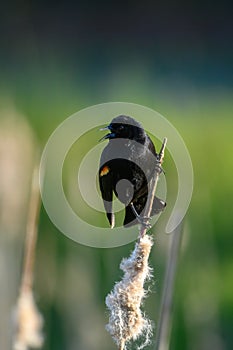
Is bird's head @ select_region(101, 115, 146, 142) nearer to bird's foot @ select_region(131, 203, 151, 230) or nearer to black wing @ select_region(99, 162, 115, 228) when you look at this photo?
black wing @ select_region(99, 162, 115, 228)

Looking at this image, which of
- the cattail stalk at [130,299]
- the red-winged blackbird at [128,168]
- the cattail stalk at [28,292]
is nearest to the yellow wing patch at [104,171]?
the red-winged blackbird at [128,168]

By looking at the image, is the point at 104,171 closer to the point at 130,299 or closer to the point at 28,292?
the point at 28,292

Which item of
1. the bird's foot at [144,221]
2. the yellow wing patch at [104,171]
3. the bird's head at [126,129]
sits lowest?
the bird's foot at [144,221]

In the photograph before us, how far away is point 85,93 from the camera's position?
22.3ft

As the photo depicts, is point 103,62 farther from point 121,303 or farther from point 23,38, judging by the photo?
point 121,303

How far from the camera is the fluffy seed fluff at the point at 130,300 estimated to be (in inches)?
43.4

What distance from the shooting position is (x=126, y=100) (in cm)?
596

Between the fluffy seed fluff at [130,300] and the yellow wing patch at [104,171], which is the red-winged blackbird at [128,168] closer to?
the yellow wing patch at [104,171]

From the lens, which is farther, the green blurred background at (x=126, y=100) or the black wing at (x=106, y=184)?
the green blurred background at (x=126, y=100)

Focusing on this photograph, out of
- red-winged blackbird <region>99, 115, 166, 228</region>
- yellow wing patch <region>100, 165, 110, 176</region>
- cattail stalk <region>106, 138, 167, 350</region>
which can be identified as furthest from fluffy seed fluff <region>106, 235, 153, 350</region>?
yellow wing patch <region>100, 165, 110, 176</region>

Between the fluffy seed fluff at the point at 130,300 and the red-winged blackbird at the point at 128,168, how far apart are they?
0.70 ft

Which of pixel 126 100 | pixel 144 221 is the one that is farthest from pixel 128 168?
pixel 126 100

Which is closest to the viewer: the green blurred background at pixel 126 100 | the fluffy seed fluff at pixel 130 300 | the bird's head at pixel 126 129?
the fluffy seed fluff at pixel 130 300

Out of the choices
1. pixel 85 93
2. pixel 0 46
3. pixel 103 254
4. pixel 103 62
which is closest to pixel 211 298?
pixel 103 254
